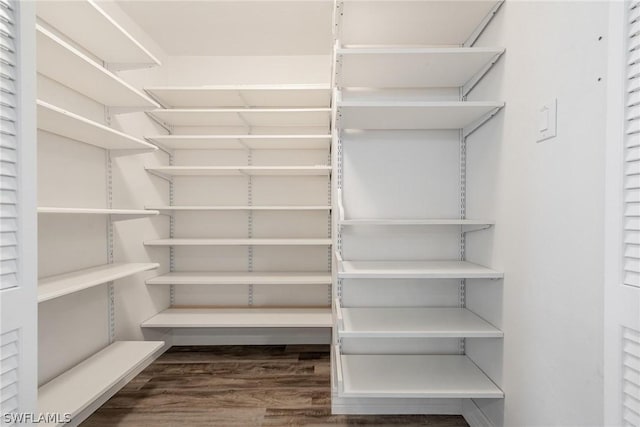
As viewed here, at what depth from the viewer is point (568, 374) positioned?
1093mm

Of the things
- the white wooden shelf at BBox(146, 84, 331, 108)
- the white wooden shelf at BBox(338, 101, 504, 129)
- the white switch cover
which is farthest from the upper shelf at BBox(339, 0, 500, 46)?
the white wooden shelf at BBox(146, 84, 331, 108)

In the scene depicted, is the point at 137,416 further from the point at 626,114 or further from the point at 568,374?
the point at 626,114

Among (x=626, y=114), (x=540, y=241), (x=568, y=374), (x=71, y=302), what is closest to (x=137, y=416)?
(x=71, y=302)

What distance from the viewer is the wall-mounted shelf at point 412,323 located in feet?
4.97

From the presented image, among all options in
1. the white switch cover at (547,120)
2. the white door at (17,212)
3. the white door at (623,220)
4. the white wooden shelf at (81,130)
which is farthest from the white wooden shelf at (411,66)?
the white wooden shelf at (81,130)

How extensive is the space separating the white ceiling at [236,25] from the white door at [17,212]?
1.49 metres

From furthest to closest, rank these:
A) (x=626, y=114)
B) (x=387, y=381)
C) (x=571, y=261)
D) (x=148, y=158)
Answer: (x=148, y=158) → (x=387, y=381) → (x=571, y=261) → (x=626, y=114)

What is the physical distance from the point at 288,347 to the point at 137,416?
121 cm

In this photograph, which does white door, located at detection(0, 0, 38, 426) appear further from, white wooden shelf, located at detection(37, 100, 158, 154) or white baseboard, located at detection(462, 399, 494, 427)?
white baseboard, located at detection(462, 399, 494, 427)

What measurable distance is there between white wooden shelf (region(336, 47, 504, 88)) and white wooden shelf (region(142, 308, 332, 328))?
1.70 m

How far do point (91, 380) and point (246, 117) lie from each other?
1.98 metres

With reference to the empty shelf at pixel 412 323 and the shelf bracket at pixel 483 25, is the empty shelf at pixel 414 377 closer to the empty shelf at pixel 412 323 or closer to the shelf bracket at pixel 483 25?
the empty shelf at pixel 412 323

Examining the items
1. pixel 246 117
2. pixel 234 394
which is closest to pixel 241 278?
pixel 234 394

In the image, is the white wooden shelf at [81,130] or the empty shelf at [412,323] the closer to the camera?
the white wooden shelf at [81,130]
